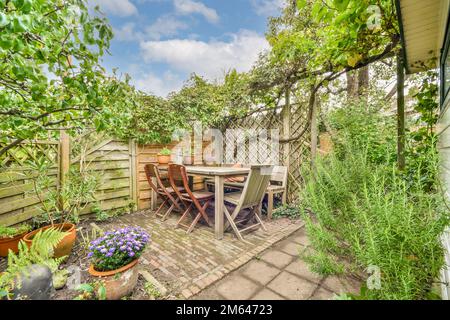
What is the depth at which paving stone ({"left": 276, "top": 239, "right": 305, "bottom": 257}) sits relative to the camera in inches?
94.7

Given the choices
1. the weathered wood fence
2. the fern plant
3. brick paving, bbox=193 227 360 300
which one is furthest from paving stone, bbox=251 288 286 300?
the fern plant

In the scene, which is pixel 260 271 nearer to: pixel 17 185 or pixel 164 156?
pixel 164 156

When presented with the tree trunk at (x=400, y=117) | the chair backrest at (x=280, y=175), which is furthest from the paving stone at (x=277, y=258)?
the chair backrest at (x=280, y=175)

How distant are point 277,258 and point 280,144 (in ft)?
8.73

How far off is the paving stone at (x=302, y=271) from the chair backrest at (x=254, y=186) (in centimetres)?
95

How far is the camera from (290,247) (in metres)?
2.55

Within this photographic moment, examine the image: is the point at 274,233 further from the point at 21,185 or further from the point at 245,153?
the point at 21,185

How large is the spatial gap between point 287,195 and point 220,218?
6.34 ft

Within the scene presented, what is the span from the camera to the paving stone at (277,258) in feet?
7.14

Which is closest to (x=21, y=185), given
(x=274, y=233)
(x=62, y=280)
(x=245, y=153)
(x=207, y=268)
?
(x=62, y=280)

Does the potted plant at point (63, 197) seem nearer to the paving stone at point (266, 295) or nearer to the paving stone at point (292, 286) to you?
the paving stone at point (266, 295)

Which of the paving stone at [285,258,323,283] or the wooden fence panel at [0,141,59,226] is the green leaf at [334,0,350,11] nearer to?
the paving stone at [285,258,323,283]

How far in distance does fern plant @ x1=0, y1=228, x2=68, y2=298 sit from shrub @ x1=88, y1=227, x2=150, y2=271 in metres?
0.25

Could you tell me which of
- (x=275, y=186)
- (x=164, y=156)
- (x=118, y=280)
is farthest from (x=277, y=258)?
(x=164, y=156)
